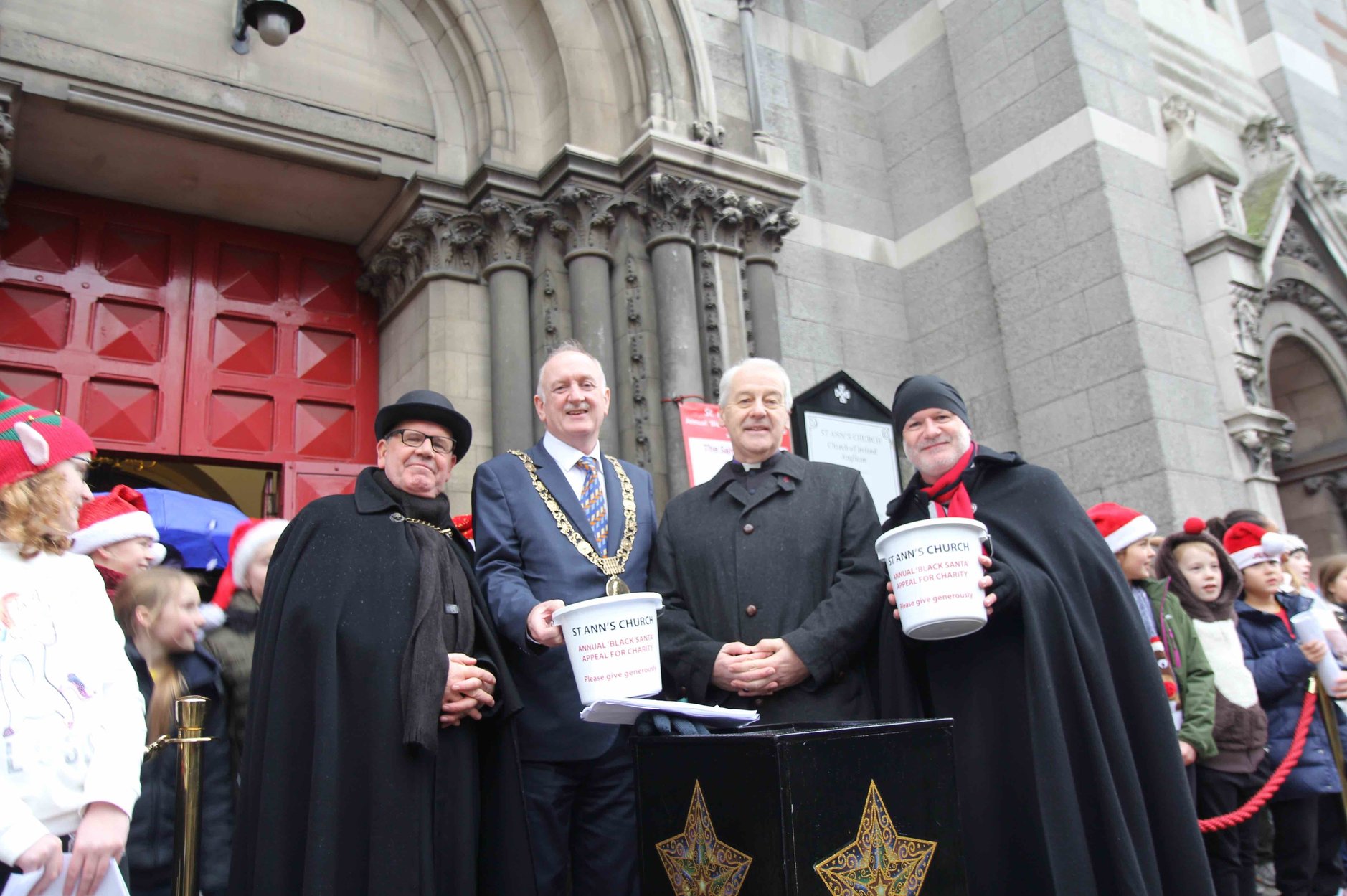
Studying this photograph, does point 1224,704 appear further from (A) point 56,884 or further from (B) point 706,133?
(B) point 706,133

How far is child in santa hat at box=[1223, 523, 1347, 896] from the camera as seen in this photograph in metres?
4.80

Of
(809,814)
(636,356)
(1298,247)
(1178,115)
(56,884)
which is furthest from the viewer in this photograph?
(1298,247)

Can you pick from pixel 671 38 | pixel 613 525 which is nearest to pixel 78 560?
pixel 613 525

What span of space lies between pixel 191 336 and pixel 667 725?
5.77m

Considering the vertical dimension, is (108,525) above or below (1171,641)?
above

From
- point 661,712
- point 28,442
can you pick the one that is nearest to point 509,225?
point 28,442

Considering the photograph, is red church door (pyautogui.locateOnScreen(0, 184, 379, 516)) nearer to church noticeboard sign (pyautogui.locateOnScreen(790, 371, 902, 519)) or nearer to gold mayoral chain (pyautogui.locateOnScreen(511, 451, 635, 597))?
church noticeboard sign (pyautogui.locateOnScreen(790, 371, 902, 519))

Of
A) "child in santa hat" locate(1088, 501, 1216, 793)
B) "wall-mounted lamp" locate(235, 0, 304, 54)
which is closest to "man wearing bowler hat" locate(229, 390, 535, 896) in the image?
"child in santa hat" locate(1088, 501, 1216, 793)

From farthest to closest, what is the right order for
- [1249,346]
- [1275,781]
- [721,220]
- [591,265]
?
[1249,346], [721,220], [591,265], [1275,781]

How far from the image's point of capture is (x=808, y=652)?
9.52ft

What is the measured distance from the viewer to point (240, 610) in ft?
12.4

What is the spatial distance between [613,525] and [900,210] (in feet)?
23.1

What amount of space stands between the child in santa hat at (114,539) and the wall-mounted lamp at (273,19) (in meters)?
3.62

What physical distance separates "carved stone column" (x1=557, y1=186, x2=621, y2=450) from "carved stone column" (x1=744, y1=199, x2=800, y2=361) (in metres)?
1.05
